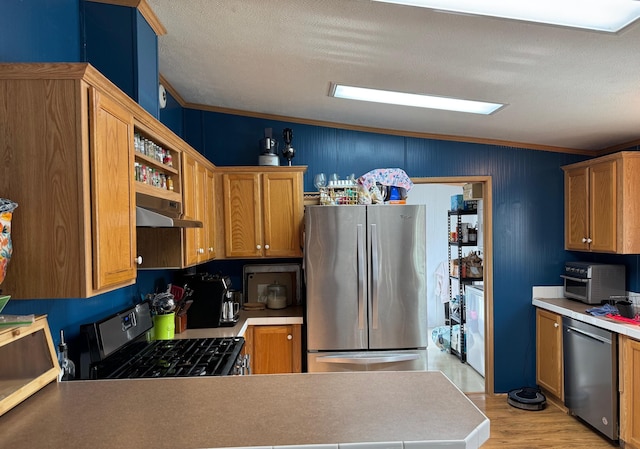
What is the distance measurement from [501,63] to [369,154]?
1810 mm

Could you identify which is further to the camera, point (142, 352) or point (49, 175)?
point (142, 352)

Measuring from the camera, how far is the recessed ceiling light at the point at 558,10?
1.61m

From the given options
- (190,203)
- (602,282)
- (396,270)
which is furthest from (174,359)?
(602,282)

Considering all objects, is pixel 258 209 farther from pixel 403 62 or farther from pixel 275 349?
pixel 403 62

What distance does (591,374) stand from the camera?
327 centimetres

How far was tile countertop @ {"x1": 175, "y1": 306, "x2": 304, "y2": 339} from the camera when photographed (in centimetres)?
297

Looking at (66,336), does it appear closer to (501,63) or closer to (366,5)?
(366,5)

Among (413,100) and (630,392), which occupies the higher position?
(413,100)

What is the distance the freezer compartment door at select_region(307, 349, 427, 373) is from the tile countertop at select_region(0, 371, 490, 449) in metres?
1.72

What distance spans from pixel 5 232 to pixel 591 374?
3.78 meters

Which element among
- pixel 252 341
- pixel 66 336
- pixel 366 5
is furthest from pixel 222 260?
pixel 366 5

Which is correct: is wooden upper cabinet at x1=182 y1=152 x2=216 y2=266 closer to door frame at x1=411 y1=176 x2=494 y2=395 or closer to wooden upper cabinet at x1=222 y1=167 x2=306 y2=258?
wooden upper cabinet at x1=222 y1=167 x2=306 y2=258

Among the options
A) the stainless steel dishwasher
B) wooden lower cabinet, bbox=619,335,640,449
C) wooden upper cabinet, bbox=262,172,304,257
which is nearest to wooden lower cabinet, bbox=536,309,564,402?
the stainless steel dishwasher

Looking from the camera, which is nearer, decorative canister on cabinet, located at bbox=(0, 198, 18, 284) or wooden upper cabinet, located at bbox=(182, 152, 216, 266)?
decorative canister on cabinet, located at bbox=(0, 198, 18, 284)
